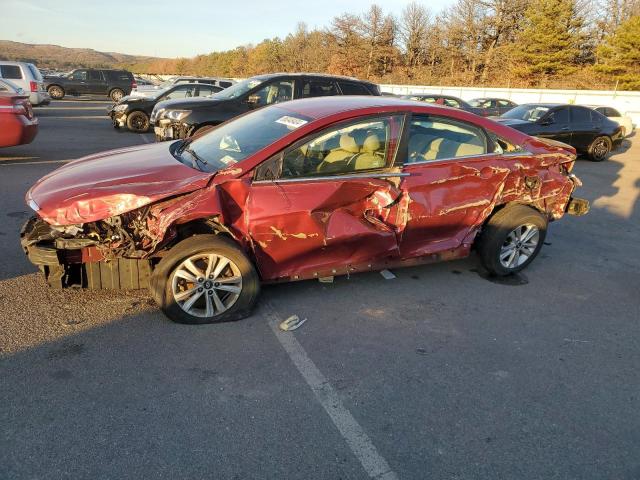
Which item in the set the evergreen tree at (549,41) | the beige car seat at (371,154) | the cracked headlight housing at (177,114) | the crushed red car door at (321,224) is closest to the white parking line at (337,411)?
the crushed red car door at (321,224)

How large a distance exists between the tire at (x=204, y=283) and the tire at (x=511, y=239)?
2.37m

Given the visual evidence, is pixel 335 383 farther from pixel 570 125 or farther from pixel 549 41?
pixel 549 41

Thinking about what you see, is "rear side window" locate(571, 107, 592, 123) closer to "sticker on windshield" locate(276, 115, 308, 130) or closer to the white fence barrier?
"sticker on windshield" locate(276, 115, 308, 130)

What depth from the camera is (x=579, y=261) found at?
5547 mm

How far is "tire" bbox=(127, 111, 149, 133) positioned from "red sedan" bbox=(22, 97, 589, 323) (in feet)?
35.2

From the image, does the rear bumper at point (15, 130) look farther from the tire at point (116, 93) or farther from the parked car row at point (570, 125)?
the tire at point (116, 93)

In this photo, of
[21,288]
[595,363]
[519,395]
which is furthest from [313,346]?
[21,288]

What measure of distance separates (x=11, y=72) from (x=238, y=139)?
18593 mm

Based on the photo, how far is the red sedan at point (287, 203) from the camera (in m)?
3.46

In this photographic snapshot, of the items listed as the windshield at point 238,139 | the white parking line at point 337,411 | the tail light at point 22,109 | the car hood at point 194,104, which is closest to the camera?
the white parking line at point 337,411

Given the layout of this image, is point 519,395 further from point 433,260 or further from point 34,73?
point 34,73

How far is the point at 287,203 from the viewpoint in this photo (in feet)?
12.0

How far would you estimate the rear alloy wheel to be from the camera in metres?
13.2

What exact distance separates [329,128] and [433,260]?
1.57 meters
